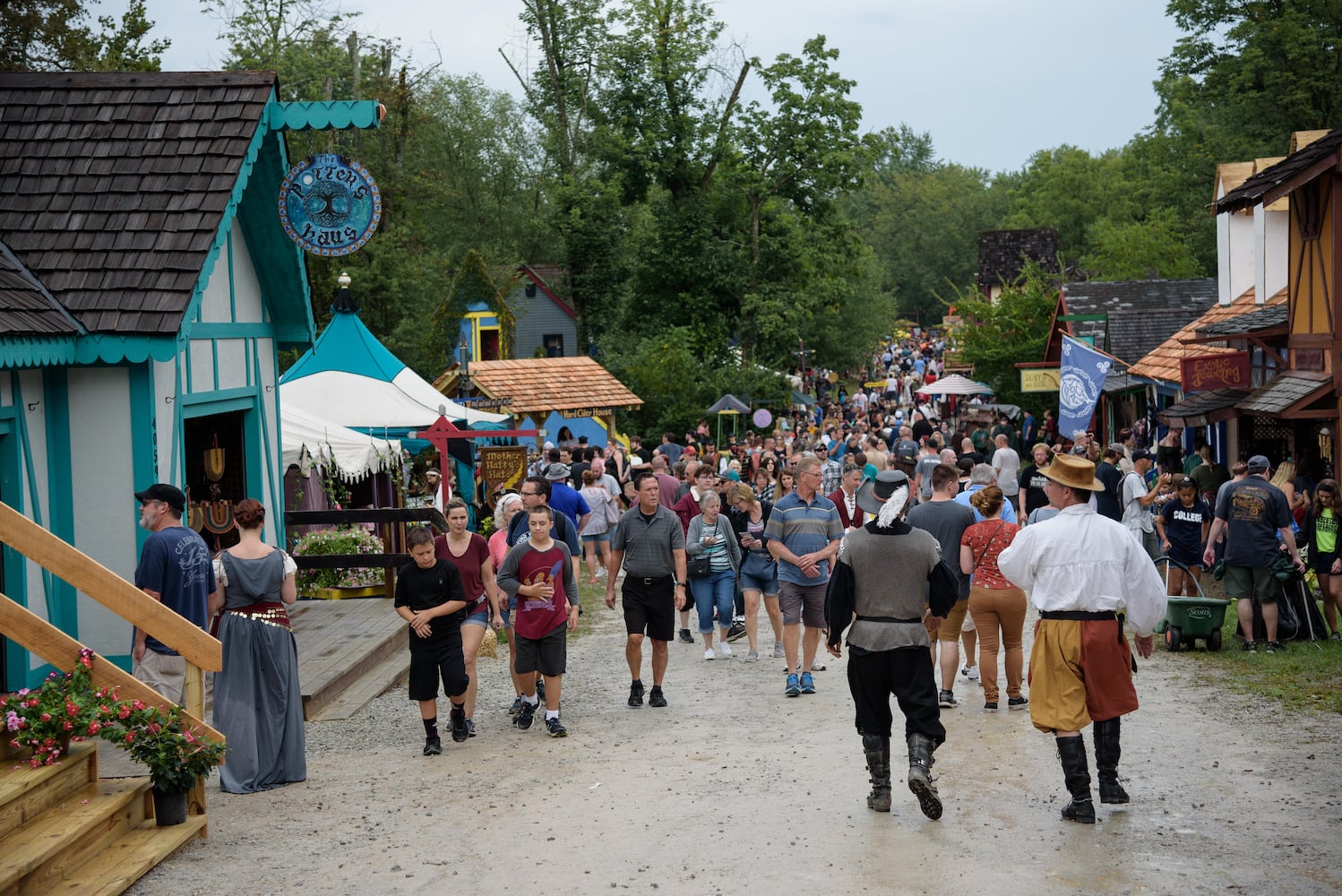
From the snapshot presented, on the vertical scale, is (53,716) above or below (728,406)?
below

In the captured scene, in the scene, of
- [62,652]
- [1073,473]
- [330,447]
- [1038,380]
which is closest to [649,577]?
[1073,473]

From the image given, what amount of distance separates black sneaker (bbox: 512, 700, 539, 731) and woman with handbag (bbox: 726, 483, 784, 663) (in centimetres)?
268

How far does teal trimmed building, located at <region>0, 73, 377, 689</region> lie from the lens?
10055mm

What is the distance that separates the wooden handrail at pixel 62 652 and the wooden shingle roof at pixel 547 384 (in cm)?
2054

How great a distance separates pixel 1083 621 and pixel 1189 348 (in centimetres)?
1885

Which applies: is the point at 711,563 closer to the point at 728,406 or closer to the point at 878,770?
the point at 878,770

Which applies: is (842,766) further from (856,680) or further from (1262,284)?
(1262,284)

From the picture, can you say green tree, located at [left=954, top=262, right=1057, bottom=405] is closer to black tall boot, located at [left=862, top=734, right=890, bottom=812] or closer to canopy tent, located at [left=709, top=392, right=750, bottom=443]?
canopy tent, located at [left=709, top=392, right=750, bottom=443]

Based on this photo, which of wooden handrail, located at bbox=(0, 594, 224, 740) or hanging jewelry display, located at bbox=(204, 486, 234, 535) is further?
hanging jewelry display, located at bbox=(204, 486, 234, 535)

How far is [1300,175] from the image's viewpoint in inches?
624

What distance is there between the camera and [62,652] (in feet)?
24.1

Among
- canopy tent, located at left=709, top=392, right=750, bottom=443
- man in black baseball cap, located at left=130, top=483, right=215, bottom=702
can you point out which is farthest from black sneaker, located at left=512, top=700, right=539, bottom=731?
canopy tent, located at left=709, top=392, right=750, bottom=443

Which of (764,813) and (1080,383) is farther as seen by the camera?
(1080,383)

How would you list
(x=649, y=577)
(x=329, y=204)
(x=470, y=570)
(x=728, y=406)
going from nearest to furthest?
(x=470, y=570) → (x=649, y=577) → (x=329, y=204) → (x=728, y=406)
